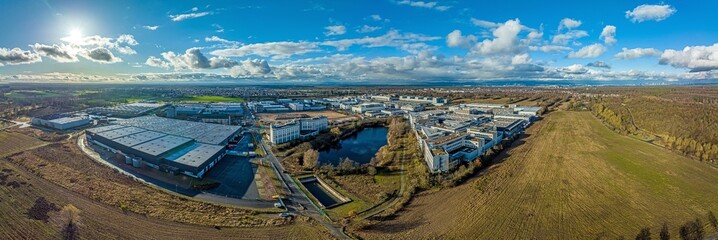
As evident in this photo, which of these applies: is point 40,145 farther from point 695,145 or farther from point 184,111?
point 695,145

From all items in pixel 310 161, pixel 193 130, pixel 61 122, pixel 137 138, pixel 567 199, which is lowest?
pixel 567 199

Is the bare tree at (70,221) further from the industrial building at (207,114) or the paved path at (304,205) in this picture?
the industrial building at (207,114)

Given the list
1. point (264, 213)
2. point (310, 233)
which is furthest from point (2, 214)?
point (310, 233)

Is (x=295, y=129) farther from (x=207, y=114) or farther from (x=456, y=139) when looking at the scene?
(x=207, y=114)

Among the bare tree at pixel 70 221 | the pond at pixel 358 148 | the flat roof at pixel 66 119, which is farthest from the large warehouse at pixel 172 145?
the flat roof at pixel 66 119

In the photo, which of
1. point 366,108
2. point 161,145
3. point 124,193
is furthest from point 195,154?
point 366,108

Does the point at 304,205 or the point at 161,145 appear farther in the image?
the point at 161,145
